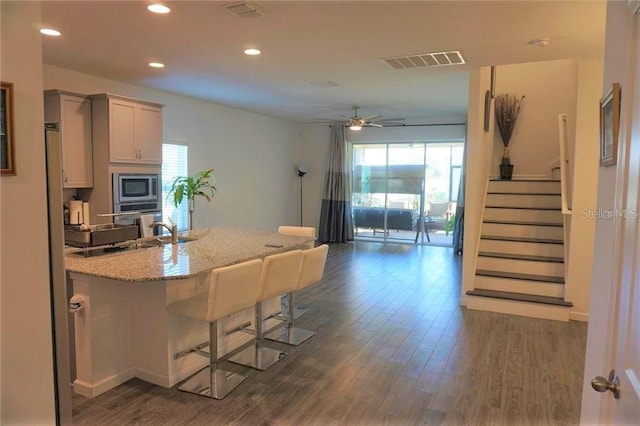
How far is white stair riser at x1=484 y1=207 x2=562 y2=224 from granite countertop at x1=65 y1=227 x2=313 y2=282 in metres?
2.99

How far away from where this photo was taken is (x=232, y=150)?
26.5ft

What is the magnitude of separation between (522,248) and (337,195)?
5.06 m

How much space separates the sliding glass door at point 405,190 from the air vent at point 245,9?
269 inches

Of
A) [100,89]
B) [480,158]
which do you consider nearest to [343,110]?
[480,158]

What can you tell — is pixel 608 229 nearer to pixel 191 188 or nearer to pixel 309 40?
pixel 309 40

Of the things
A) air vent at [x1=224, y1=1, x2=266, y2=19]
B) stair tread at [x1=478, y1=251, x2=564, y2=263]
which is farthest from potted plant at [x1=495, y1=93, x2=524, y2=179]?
air vent at [x1=224, y1=1, x2=266, y2=19]

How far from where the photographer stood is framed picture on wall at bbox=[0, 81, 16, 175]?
1425mm

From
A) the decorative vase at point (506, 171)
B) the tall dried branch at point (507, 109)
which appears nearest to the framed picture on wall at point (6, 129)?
the decorative vase at point (506, 171)

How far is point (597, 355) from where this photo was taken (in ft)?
5.53

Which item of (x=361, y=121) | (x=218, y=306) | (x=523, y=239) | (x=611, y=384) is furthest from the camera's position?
(x=361, y=121)

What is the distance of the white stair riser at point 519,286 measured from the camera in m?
4.96

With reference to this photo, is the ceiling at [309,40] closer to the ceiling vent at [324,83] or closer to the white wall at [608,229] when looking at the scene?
the ceiling vent at [324,83]

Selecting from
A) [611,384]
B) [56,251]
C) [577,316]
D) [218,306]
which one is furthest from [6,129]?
[577,316]

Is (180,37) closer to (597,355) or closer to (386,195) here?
(597,355)
